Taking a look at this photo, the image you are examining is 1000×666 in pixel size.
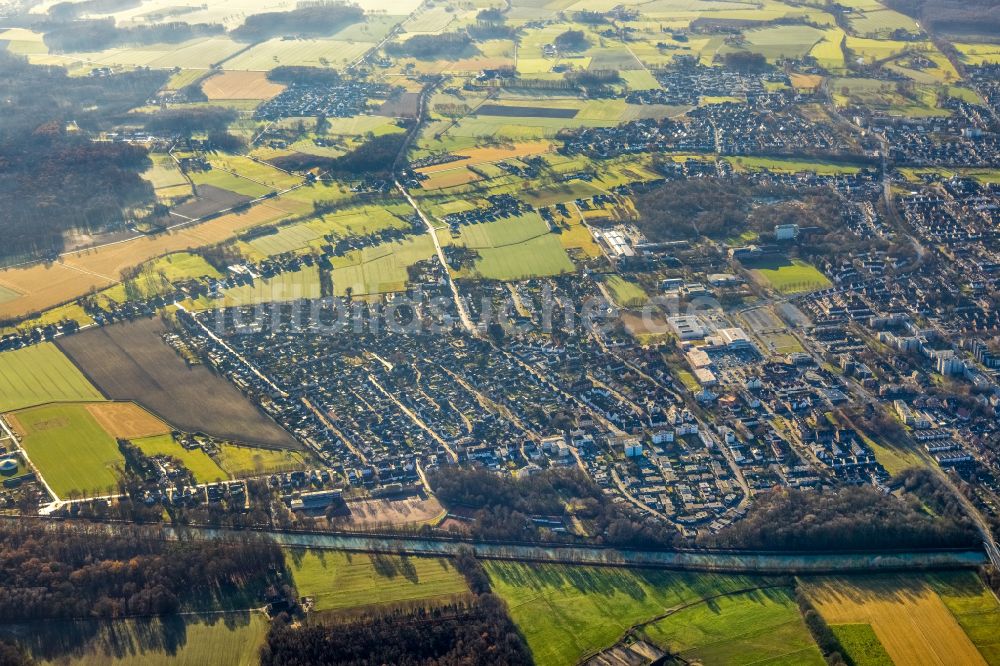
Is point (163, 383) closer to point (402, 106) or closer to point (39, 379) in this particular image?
point (39, 379)

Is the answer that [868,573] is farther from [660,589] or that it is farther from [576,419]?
[576,419]

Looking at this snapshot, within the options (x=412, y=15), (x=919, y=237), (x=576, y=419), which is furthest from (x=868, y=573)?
(x=412, y=15)

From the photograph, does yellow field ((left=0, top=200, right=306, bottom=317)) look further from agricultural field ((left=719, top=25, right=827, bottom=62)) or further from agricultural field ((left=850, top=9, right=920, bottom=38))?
agricultural field ((left=850, top=9, right=920, bottom=38))

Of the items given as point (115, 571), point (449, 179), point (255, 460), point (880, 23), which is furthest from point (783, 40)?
point (115, 571)

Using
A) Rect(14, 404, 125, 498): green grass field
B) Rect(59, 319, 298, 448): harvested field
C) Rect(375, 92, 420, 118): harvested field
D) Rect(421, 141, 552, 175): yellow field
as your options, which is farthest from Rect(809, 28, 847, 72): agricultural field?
Rect(14, 404, 125, 498): green grass field

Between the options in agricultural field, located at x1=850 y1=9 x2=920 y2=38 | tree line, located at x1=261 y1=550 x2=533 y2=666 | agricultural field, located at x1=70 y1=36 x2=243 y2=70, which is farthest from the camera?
agricultural field, located at x1=850 y1=9 x2=920 y2=38

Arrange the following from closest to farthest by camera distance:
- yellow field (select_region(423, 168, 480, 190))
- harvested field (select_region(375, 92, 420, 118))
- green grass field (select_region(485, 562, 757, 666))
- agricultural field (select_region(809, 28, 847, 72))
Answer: green grass field (select_region(485, 562, 757, 666))
yellow field (select_region(423, 168, 480, 190))
harvested field (select_region(375, 92, 420, 118))
agricultural field (select_region(809, 28, 847, 72))
